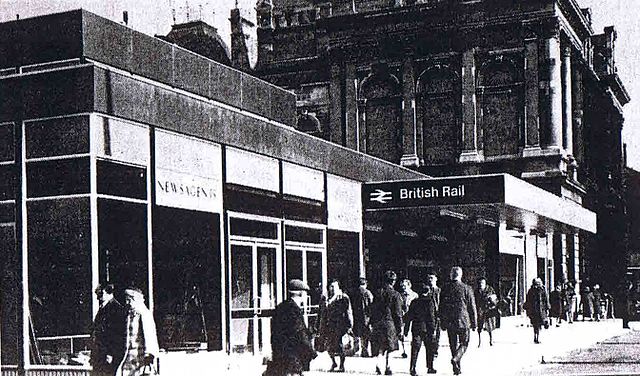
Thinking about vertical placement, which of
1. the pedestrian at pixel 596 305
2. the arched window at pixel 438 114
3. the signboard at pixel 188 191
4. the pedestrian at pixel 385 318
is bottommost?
the pedestrian at pixel 596 305

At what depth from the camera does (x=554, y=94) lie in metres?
42.2

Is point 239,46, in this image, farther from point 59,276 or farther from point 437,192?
point 59,276

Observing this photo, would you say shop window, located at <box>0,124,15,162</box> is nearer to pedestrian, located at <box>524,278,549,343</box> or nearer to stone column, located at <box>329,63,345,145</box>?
pedestrian, located at <box>524,278,549,343</box>

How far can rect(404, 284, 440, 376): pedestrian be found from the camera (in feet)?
54.1

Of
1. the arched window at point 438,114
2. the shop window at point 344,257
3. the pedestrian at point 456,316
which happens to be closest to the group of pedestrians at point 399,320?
the pedestrian at point 456,316

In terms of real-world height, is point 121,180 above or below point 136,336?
above

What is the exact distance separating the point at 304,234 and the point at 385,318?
4.49 metres

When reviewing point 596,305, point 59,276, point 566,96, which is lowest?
point 596,305

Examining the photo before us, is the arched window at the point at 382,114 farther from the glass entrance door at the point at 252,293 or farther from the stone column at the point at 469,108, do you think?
the glass entrance door at the point at 252,293

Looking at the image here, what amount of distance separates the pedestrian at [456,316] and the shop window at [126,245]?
5.05m

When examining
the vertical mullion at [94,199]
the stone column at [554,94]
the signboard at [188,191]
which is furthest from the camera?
the stone column at [554,94]

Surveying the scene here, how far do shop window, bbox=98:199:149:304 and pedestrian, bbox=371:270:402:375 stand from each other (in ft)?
14.3

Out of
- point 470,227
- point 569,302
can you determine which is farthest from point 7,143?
point 569,302

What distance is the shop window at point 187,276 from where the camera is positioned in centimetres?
1728
